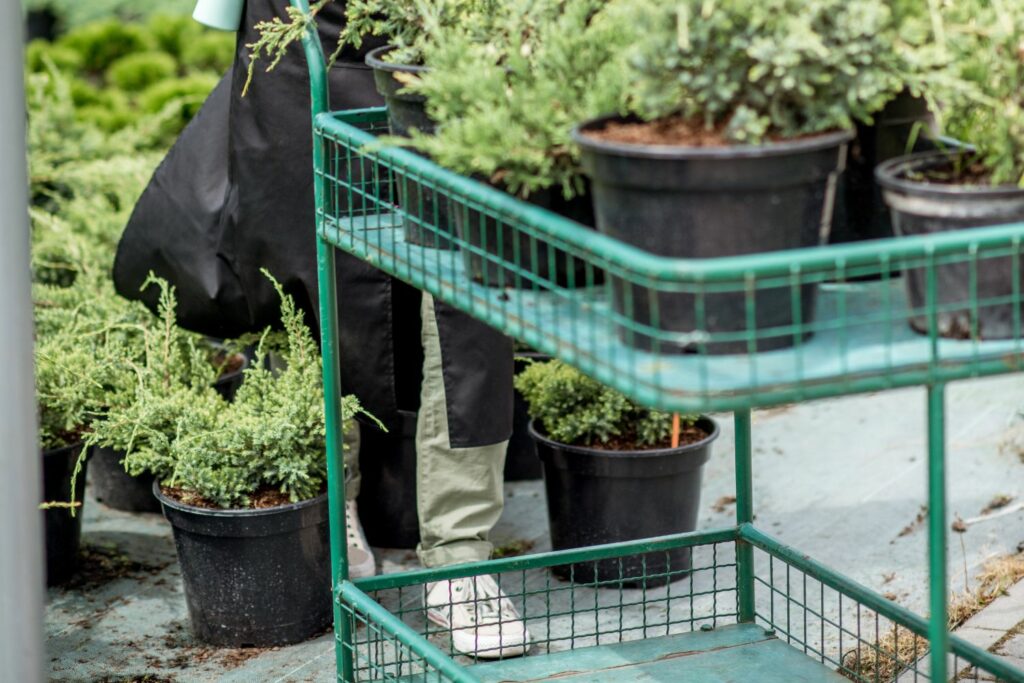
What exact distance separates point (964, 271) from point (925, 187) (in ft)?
0.32

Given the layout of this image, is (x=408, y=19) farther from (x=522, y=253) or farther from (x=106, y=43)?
(x=106, y=43)

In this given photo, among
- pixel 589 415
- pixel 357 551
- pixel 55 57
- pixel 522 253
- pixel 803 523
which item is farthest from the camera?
pixel 55 57

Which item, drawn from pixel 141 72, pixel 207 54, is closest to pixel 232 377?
pixel 141 72

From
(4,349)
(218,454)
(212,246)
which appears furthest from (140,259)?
(4,349)

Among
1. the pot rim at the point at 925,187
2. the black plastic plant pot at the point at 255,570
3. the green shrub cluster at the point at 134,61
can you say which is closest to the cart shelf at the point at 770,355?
the pot rim at the point at 925,187

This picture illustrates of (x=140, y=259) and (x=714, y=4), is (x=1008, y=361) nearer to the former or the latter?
(x=714, y=4)

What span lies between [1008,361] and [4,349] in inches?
44.2

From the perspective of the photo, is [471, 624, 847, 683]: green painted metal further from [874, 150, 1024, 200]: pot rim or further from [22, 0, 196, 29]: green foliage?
[22, 0, 196, 29]: green foliage

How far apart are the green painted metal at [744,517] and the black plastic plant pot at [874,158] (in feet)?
2.47

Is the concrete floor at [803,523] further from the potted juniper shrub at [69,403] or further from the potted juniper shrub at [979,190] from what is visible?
the potted juniper shrub at [979,190]

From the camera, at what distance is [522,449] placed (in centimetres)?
367

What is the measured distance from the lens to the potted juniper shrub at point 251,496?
283 centimetres

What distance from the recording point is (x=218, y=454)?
285 cm

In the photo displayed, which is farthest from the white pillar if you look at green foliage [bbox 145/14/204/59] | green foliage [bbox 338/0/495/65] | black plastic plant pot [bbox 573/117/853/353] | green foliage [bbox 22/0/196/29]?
green foliage [bbox 22/0/196/29]
